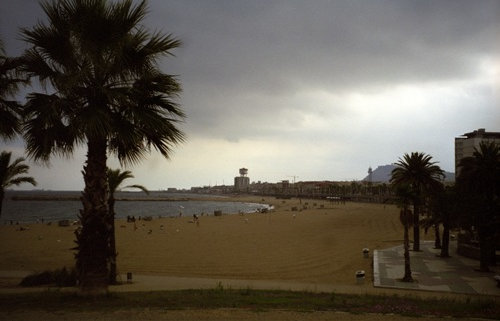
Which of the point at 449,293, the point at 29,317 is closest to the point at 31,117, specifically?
the point at 29,317

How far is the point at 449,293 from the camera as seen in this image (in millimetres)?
15570

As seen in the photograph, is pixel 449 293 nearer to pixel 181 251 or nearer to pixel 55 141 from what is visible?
pixel 55 141

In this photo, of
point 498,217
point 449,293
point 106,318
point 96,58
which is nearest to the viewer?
point 106,318

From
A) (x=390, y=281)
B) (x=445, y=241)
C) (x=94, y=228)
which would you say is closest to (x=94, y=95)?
(x=94, y=228)

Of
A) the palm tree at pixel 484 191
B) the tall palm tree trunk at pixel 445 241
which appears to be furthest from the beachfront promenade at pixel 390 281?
the palm tree at pixel 484 191

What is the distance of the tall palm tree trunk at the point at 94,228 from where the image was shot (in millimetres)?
8828

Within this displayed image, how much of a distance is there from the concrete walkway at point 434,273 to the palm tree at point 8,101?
15.6m

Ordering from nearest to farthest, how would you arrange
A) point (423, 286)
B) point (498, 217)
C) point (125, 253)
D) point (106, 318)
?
point (106, 318) → point (423, 286) → point (498, 217) → point (125, 253)

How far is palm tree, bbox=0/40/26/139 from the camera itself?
9828 millimetres

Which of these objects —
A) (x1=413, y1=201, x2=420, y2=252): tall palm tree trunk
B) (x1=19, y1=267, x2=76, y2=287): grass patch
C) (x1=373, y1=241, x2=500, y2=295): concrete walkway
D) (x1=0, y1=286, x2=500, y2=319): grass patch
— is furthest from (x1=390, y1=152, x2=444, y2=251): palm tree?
(x1=19, y1=267, x2=76, y2=287): grass patch

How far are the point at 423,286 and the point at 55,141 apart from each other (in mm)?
16111

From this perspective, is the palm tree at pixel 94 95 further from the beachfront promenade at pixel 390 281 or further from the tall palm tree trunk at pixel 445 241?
the tall palm tree trunk at pixel 445 241

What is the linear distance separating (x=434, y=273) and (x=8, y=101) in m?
20.7

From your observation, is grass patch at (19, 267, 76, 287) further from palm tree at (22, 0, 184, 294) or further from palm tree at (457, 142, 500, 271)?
palm tree at (457, 142, 500, 271)
